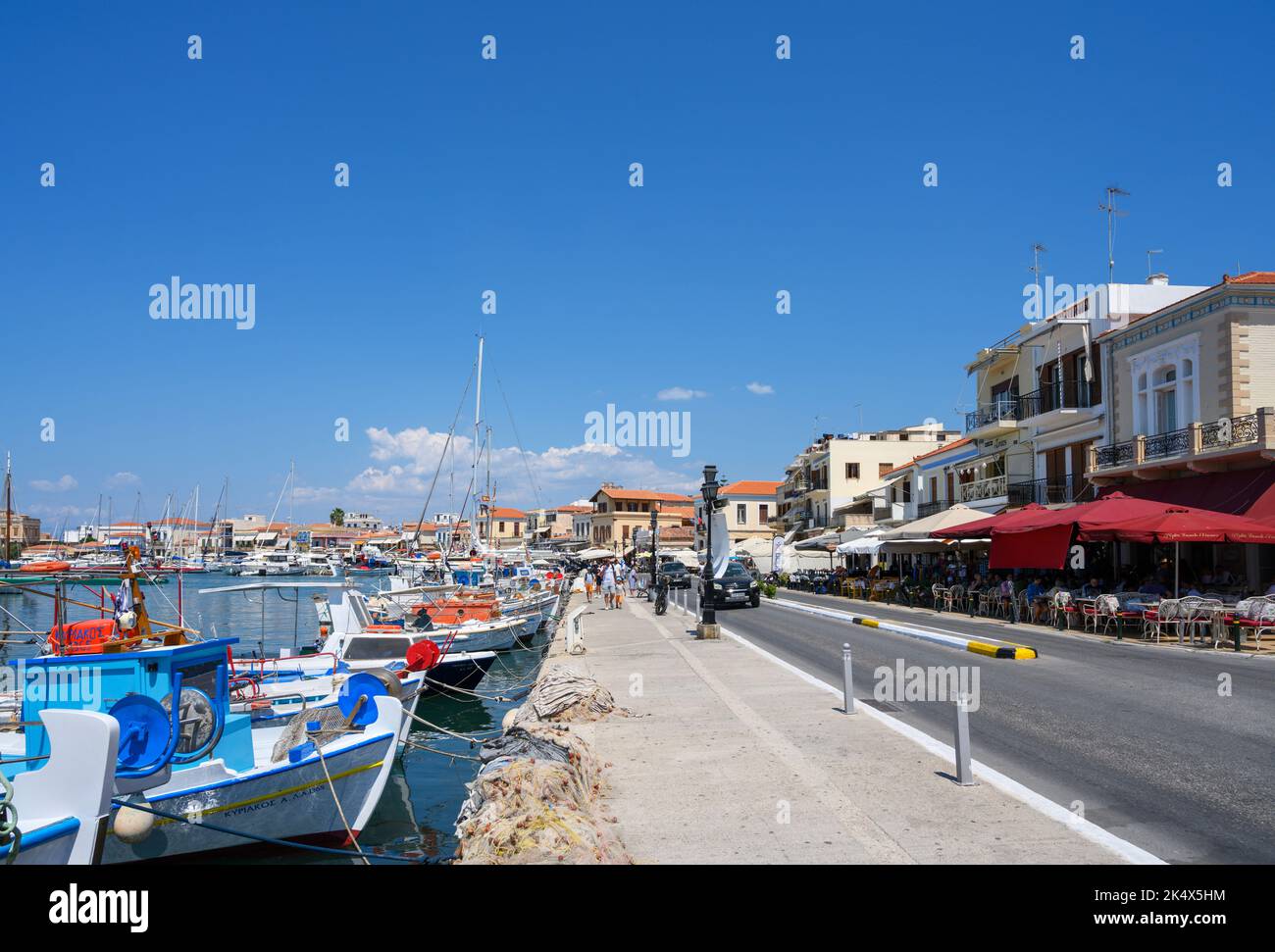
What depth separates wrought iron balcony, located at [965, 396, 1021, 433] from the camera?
38.1 meters

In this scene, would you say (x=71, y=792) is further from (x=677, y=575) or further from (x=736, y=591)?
(x=677, y=575)

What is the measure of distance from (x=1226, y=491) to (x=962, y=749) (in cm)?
2061

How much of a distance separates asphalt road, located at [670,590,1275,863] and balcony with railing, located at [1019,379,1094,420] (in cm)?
1555

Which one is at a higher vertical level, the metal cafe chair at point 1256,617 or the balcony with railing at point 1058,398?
the balcony with railing at point 1058,398

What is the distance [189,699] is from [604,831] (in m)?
5.10

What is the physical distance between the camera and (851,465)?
72125 millimetres

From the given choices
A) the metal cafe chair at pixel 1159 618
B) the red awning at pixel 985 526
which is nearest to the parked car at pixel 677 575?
the red awning at pixel 985 526

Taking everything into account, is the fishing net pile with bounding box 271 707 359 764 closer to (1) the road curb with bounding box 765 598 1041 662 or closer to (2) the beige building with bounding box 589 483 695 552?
(1) the road curb with bounding box 765 598 1041 662

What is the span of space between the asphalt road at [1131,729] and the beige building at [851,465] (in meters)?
48.8

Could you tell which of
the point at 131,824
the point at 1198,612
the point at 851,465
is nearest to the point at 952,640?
the point at 1198,612

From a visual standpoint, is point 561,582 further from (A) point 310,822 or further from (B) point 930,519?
(A) point 310,822

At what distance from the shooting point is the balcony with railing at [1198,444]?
23047 millimetres

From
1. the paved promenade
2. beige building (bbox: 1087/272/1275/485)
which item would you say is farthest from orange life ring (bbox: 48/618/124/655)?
beige building (bbox: 1087/272/1275/485)

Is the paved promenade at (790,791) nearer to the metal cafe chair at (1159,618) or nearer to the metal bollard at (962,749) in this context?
the metal bollard at (962,749)
